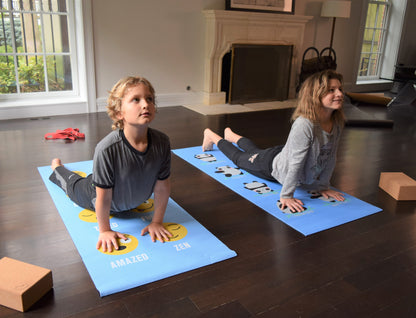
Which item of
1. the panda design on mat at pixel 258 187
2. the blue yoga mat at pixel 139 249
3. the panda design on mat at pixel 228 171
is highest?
the panda design on mat at pixel 228 171

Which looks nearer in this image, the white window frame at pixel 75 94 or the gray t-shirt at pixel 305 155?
the gray t-shirt at pixel 305 155

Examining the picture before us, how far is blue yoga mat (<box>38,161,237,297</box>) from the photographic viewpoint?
1.52 m

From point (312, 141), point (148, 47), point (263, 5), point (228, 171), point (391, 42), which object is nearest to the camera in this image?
point (312, 141)

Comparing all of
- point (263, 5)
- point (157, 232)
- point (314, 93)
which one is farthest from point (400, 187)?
point (263, 5)

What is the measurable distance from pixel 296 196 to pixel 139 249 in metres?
1.10

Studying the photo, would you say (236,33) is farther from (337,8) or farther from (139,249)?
(139,249)

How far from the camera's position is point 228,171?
2.71m

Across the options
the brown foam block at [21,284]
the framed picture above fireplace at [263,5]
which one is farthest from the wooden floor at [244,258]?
the framed picture above fireplace at [263,5]

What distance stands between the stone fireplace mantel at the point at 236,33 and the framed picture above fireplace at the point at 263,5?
0.34ft

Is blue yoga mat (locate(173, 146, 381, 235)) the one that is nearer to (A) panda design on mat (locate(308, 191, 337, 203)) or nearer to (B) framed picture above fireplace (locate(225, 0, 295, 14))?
(A) panda design on mat (locate(308, 191, 337, 203))

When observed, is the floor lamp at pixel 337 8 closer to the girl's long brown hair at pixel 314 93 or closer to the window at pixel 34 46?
the window at pixel 34 46

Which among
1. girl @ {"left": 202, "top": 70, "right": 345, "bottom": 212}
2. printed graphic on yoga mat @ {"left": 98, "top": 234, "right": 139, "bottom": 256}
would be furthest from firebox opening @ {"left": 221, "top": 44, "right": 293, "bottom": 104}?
printed graphic on yoga mat @ {"left": 98, "top": 234, "right": 139, "bottom": 256}

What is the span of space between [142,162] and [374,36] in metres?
Result: 6.85

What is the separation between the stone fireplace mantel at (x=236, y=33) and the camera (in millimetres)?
4844
